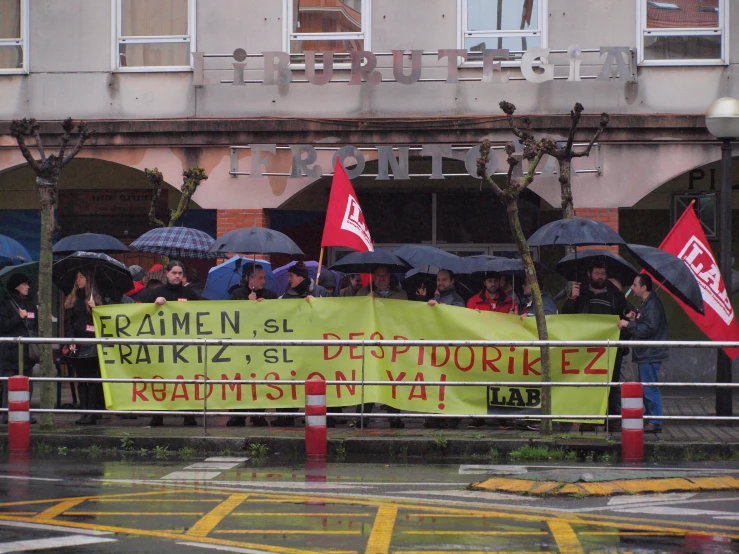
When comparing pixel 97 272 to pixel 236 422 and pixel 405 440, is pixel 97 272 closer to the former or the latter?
pixel 236 422

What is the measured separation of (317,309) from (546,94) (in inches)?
276

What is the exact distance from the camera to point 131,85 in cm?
1994

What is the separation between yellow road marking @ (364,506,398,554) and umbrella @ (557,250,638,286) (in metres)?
6.29

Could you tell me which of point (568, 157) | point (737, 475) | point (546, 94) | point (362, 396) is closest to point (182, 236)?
point (362, 396)

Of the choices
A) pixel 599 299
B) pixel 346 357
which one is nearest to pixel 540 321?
pixel 599 299

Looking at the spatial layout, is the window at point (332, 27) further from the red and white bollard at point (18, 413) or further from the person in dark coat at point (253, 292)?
the red and white bollard at point (18, 413)

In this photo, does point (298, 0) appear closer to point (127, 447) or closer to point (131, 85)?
point (131, 85)

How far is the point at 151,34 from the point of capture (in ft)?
66.0

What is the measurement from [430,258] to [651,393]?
3225mm

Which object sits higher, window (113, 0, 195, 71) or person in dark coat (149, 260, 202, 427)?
window (113, 0, 195, 71)

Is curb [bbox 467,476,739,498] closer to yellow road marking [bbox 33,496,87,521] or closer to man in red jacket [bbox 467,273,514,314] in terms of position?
yellow road marking [bbox 33,496,87,521]

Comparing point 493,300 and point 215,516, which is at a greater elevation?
point 493,300

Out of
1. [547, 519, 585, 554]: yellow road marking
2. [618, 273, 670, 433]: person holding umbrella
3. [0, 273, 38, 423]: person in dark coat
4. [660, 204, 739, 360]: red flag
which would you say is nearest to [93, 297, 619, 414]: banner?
[618, 273, 670, 433]: person holding umbrella

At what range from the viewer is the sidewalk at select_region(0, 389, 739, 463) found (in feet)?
40.5
